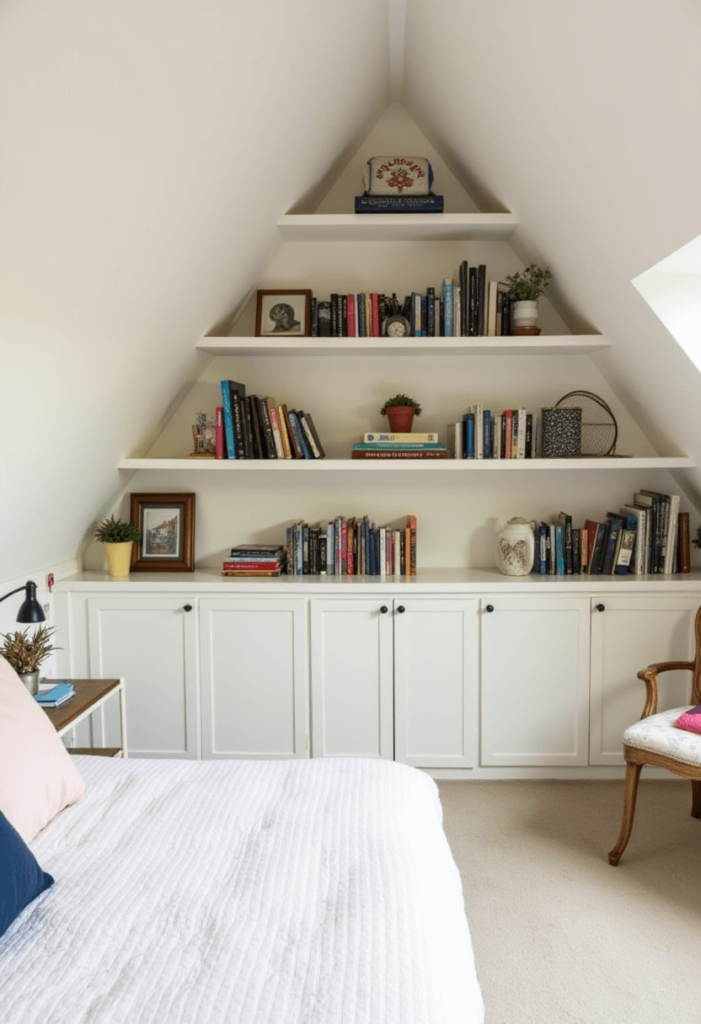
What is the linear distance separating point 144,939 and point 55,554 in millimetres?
2236

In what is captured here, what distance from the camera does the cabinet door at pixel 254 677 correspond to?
3402mm

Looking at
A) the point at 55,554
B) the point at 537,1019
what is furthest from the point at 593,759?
the point at 55,554

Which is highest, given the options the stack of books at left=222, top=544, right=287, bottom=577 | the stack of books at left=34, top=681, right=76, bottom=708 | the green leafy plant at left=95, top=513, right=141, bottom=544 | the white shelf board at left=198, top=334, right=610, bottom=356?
the white shelf board at left=198, top=334, right=610, bottom=356

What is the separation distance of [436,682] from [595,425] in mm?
1351

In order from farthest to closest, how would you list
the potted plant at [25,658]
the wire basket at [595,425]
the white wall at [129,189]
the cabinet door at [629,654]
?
the wire basket at [595,425], the cabinet door at [629,654], the potted plant at [25,658], the white wall at [129,189]

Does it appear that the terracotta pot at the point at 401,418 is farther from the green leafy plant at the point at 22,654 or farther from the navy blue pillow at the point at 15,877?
the navy blue pillow at the point at 15,877

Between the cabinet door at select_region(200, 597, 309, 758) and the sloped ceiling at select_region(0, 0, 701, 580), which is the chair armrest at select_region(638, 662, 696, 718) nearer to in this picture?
the sloped ceiling at select_region(0, 0, 701, 580)

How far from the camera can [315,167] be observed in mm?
3340

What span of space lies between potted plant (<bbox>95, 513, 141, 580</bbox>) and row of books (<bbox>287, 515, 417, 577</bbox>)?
0.69 meters

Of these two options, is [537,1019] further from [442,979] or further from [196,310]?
[196,310]

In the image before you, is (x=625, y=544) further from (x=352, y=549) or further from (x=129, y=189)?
(x=129, y=189)

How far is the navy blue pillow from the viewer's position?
1477mm

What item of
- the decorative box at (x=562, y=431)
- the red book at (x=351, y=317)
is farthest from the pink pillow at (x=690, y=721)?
the red book at (x=351, y=317)

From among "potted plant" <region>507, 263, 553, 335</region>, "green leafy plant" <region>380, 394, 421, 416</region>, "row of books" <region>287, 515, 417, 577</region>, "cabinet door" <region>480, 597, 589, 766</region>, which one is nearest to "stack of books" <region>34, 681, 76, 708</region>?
"row of books" <region>287, 515, 417, 577</region>
